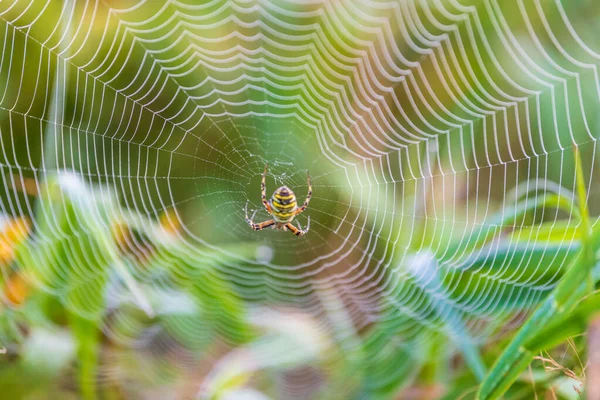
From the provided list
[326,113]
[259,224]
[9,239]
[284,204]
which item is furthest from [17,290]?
[326,113]

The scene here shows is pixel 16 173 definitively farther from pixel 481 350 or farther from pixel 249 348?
pixel 481 350

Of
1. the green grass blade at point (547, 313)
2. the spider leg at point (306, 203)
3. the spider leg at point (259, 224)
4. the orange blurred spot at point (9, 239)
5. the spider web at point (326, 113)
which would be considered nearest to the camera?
the green grass blade at point (547, 313)

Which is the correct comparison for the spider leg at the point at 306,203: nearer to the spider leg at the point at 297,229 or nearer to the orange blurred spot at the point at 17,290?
the spider leg at the point at 297,229

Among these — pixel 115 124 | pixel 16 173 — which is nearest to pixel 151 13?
pixel 115 124

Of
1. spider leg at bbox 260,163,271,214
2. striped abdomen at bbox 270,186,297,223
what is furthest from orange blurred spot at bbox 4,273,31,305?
spider leg at bbox 260,163,271,214

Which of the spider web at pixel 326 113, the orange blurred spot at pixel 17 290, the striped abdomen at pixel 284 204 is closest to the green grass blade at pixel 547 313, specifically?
the spider web at pixel 326 113

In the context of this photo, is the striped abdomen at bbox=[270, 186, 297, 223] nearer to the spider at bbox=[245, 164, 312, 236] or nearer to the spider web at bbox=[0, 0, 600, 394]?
the spider at bbox=[245, 164, 312, 236]
